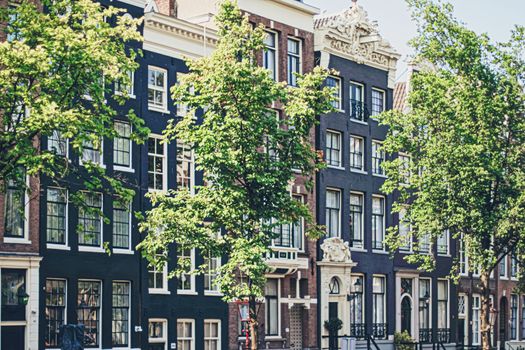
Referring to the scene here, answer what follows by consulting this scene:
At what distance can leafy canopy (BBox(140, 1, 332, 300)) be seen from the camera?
133ft

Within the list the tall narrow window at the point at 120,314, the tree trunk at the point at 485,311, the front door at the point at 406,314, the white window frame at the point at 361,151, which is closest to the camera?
the tall narrow window at the point at 120,314

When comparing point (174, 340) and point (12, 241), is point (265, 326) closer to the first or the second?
point (174, 340)

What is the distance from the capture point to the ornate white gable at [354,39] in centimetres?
5934

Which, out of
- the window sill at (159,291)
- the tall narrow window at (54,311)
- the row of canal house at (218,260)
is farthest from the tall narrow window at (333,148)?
the tall narrow window at (54,311)

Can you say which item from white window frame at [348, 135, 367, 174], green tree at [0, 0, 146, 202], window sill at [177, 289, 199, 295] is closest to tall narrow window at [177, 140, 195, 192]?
window sill at [177, 289, 199, 295]

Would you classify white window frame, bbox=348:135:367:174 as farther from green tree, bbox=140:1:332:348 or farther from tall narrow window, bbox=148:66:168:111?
green tree, bbox=140:1:332:348

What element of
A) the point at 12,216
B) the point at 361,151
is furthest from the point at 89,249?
the point at 361,151

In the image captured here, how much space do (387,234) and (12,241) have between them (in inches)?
1036

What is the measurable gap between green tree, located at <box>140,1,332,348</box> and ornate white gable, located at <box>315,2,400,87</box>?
58.2 ft

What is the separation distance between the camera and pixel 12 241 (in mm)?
41562

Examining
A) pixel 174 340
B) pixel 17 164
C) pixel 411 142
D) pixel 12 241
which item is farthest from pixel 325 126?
pixel 17 164

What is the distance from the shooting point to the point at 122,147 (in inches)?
1829

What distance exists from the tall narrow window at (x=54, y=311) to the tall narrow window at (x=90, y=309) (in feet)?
2.69

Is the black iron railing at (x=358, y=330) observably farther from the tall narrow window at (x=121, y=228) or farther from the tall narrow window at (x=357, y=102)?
the tall narrow window at (x=121, y=228)
